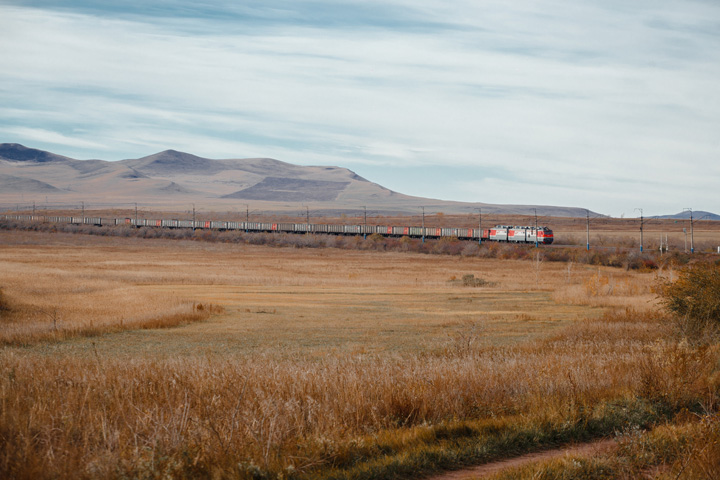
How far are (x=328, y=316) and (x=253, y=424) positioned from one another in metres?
23.6

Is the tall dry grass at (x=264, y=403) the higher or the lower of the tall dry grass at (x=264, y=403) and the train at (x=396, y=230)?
the lower

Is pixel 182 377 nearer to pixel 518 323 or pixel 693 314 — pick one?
pixel 693 314

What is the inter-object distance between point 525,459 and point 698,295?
15.4 meters

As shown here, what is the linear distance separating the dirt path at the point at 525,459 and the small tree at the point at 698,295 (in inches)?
492

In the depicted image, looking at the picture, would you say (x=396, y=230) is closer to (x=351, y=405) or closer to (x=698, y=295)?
(x=698, y=295)

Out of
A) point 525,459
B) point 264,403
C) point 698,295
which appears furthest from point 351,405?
point 698,295

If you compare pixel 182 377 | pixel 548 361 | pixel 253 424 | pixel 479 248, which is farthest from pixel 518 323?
pixel 479 248

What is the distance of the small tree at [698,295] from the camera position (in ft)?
70.2

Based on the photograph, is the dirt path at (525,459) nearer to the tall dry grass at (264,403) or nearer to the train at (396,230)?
the tall dry grass at (264,403)

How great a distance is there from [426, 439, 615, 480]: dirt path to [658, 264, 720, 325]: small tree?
1249 centimetres

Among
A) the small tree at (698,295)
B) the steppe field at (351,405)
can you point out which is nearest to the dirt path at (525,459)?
the steppe field at (351,405)

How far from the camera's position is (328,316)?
1282 inches

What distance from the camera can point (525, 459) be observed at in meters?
9.23

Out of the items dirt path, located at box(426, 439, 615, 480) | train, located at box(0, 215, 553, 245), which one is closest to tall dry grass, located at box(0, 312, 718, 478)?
dirt path, located at box(426, 439, 615, 480)
